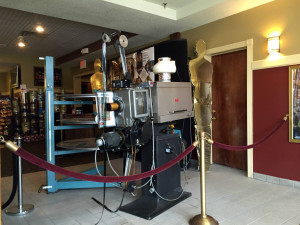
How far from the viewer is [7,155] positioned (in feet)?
20.5

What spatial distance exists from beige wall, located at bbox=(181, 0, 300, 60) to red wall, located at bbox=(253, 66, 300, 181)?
1.11ft

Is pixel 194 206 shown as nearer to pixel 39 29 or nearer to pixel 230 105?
pixel 230 105

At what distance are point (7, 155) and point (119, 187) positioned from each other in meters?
4.17

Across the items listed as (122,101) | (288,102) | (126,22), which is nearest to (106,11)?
(126,22)

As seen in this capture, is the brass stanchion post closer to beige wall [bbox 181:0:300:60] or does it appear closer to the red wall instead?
the red wall

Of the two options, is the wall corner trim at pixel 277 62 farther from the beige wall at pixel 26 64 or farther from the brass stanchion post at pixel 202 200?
the beige wall at pixel 26 64

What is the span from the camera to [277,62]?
3461mm

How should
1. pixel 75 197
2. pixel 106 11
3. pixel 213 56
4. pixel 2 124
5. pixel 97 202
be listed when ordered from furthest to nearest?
pixel 2 124 → pixel 213 56 → pixel 106 11 → pixel 75 197 → pixel 97 202

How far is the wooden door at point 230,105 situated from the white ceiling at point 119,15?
0.81 metres

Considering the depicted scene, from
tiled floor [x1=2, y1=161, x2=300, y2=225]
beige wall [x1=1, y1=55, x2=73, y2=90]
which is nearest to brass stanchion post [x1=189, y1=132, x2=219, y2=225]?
tiled floor [x1=2, y1=161, x2=300, y2=225]

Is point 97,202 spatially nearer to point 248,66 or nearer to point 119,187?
point 119,187

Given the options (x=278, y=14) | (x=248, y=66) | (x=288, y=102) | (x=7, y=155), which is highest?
(x=278, y=14)

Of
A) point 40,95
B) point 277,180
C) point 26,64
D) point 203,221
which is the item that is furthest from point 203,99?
point 26,64

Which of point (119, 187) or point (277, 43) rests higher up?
point (277, 43)
